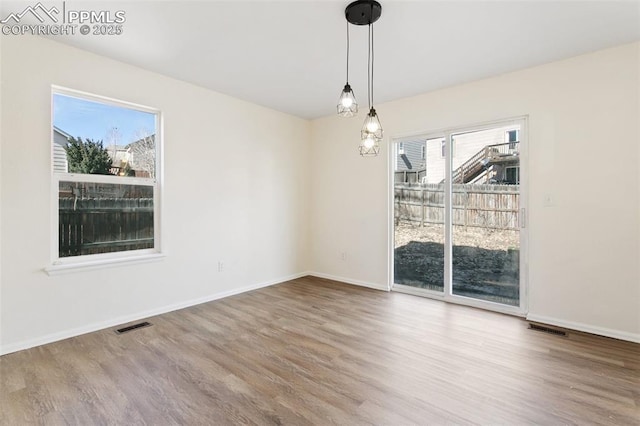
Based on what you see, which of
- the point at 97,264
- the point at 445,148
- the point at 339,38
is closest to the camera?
the point at 339,38

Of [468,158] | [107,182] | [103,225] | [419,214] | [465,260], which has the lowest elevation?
[465,260]

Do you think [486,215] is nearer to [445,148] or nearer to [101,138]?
[445,148]

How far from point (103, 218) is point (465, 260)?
4208 millimetres

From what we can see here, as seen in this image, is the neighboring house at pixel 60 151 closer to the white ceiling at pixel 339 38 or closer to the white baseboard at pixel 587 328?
the white ceiling at pixel 339 38

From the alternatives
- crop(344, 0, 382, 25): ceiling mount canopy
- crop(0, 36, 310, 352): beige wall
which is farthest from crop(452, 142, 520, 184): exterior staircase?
crop(0, 36, 310, 352): beige wall

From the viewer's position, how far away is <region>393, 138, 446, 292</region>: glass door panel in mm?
4027

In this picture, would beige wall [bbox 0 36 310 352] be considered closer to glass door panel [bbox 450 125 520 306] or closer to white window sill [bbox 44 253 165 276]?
white window sill [bbox 44 253 165 276]

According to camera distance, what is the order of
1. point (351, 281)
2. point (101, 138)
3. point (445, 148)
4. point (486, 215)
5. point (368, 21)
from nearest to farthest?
1. point (368, 21)
2. point (101, 138)
3. point (486, 215)
4. point (445, 148)
5. point (351, 281)

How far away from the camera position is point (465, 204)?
3.80 meters

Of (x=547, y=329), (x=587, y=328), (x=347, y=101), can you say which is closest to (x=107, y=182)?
(x=347, y=101)

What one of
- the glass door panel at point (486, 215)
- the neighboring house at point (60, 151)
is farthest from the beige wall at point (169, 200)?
the glass door panel at point (486, 215)

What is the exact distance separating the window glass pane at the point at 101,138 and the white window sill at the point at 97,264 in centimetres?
89

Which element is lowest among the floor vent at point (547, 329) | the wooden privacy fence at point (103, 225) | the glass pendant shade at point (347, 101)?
the floor vent at point (547, 329)

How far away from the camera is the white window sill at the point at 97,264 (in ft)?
8.93
